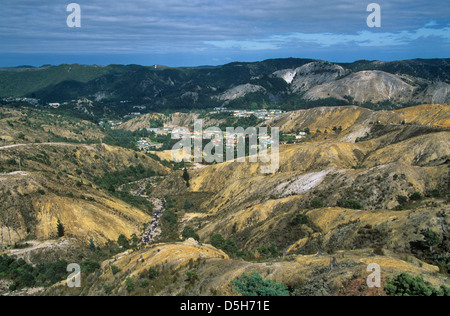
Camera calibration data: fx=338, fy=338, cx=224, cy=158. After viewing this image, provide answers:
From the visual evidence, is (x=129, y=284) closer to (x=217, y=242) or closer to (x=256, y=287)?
(x=256, y=287)

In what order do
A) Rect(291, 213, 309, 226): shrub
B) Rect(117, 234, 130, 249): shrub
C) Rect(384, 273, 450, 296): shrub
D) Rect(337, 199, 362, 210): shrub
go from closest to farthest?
Rect(384, 273, 450, 296): shrub, Rect(291, 213, 309, 226): shrub, Rect(337, 199, 362, 210): shrub, Rect(117, 234, 130, 249): shrub

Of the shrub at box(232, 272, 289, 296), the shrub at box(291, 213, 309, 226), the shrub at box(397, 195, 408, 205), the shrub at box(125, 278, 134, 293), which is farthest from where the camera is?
the shrub at box(397, 195, 408, 205)

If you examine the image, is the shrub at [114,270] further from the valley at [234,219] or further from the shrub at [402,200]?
the shrub at [402,200]

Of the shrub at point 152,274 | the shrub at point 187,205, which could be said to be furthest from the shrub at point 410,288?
the shrub at point 187,205

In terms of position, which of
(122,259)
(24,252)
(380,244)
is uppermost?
(380,244)

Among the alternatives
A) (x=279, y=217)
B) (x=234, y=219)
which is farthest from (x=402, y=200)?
(x=234, y=219)

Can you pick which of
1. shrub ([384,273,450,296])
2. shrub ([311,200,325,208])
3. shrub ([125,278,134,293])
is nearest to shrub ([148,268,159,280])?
shrub ([125,278,134,293])

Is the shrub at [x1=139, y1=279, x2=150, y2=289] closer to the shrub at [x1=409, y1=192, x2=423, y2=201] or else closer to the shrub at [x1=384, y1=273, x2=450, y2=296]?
the shrub at [x1=384, y1=273, x2=450, y2=296]
